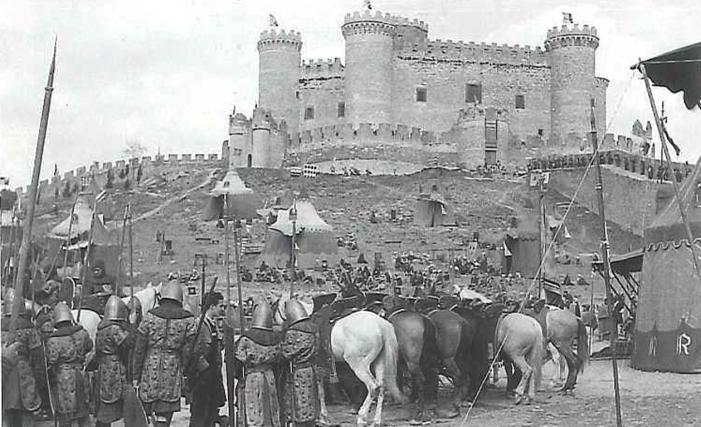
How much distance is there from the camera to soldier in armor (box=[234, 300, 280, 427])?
A: 856 cm

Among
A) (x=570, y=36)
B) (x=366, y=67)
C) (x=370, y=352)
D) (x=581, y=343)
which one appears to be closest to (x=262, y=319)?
(x=370, y=352)

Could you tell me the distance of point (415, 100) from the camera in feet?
172

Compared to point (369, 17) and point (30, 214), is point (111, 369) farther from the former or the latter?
point (369, 17)

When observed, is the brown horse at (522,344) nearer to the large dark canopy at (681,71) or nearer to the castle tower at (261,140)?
the large dark canopy at (681,71)

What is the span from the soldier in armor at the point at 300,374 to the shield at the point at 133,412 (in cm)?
123

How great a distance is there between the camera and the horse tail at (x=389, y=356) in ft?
32.1

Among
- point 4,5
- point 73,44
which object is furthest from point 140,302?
point 4,5

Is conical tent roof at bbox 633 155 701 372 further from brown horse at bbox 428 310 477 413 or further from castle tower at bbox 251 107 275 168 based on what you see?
castle tower at bbox 251 107 275 168

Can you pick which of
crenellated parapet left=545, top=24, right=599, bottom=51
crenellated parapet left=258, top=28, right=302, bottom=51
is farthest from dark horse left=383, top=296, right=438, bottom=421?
crenellated parapet left=545, top=24, right=599, bottom=51

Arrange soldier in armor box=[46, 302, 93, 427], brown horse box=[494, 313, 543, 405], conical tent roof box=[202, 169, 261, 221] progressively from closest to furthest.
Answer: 1. soldier in armor box=[46, 302, 93, 427]
2. brown horse box=[494, 313, 543, 405]
3. conical tent roof box=[202, 169, 261, 221]

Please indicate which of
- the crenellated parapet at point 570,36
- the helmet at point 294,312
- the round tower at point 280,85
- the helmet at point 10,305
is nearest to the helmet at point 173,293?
the helmet at point 294,312

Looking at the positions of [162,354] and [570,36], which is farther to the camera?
[570,36]

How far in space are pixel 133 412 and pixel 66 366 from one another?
702mm

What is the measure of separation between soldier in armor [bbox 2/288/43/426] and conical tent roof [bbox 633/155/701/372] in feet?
27.1
